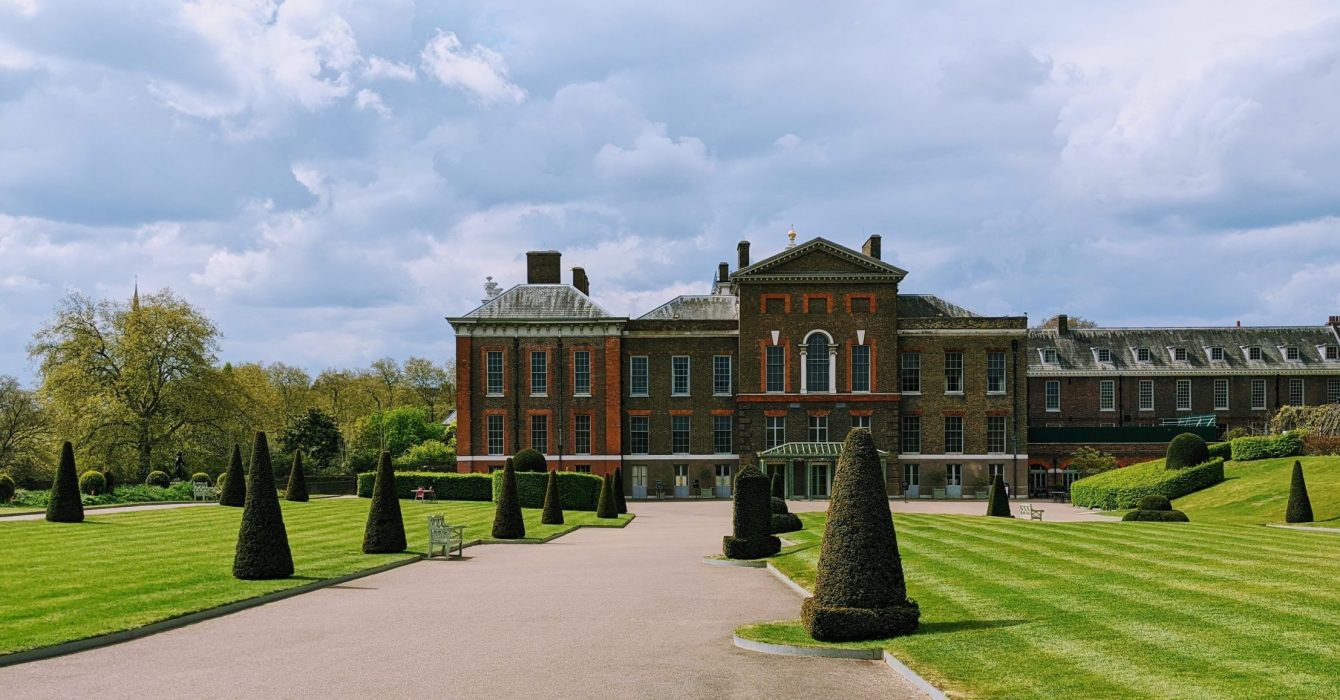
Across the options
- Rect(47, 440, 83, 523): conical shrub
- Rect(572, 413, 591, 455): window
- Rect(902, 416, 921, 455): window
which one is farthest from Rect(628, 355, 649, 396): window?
Rect(47, 440, 83, 523): conical shrub

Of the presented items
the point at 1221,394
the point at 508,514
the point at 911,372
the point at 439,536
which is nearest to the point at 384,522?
the point at 439,536

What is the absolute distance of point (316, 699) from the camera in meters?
10.3

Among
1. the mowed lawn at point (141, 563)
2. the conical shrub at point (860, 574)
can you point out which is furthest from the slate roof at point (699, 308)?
the conical shrub at point (860, 574)

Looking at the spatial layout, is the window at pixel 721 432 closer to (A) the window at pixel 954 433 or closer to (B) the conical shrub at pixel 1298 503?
(A) the window at pixel 954 433

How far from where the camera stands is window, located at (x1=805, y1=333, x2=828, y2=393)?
61.7 meters

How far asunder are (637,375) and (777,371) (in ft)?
26.6

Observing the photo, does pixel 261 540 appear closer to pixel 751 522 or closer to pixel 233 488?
pixel 751 522

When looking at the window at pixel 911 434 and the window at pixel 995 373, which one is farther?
the window at pixel 995 373

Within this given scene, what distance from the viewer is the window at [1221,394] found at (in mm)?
70312

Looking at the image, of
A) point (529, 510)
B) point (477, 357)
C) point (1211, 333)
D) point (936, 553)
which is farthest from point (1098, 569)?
point (1211, 333)

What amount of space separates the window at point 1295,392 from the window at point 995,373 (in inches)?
859

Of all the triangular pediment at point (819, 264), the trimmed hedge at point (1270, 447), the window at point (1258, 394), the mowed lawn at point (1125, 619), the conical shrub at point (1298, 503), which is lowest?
the conical shrub at point (1298, 503)

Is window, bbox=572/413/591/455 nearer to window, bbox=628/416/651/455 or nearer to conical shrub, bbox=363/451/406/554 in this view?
window, bbox=628/416/651/455

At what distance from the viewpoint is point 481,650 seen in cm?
1275
